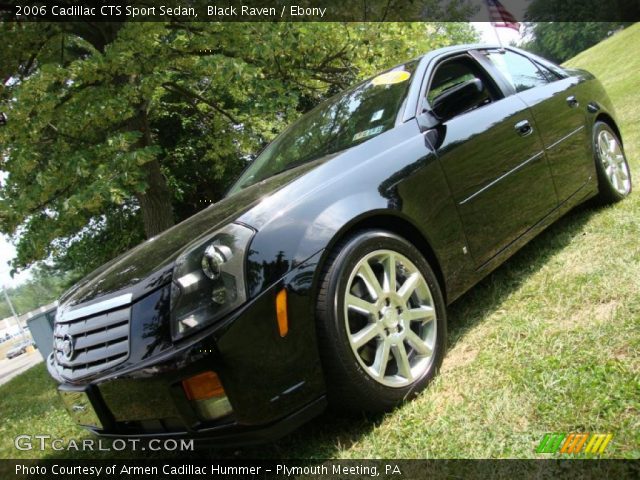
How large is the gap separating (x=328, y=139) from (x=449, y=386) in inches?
Answer: 60.8

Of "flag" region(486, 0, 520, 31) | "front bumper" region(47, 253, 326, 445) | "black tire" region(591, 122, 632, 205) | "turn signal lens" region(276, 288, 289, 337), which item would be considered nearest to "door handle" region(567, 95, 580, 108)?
"black tire" region(591, 122, 632, 205)

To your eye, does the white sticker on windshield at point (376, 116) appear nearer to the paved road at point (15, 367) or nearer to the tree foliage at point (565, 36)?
the paved road at point (15, 367)

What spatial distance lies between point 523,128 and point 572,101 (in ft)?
3.01

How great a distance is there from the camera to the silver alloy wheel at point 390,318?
2201 mm

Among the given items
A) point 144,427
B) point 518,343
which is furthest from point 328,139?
point 144,427

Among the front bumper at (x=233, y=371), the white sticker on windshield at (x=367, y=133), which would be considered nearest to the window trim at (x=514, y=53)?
the white sticker on windshield at (x=367, y=133)

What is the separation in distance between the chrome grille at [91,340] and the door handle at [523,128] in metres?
2.55

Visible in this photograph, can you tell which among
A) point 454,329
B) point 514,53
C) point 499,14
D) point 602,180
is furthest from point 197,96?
point 499,14

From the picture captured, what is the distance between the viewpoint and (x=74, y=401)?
2209mm

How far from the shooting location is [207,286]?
6.32 feet

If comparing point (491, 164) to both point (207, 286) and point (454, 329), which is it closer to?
point (454, 329)

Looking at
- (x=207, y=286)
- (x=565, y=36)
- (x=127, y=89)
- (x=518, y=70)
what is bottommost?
(x=565, y=36)

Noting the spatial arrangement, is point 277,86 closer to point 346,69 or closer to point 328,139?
point 346,69

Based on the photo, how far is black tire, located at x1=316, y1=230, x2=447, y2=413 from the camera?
2039 millimetres
